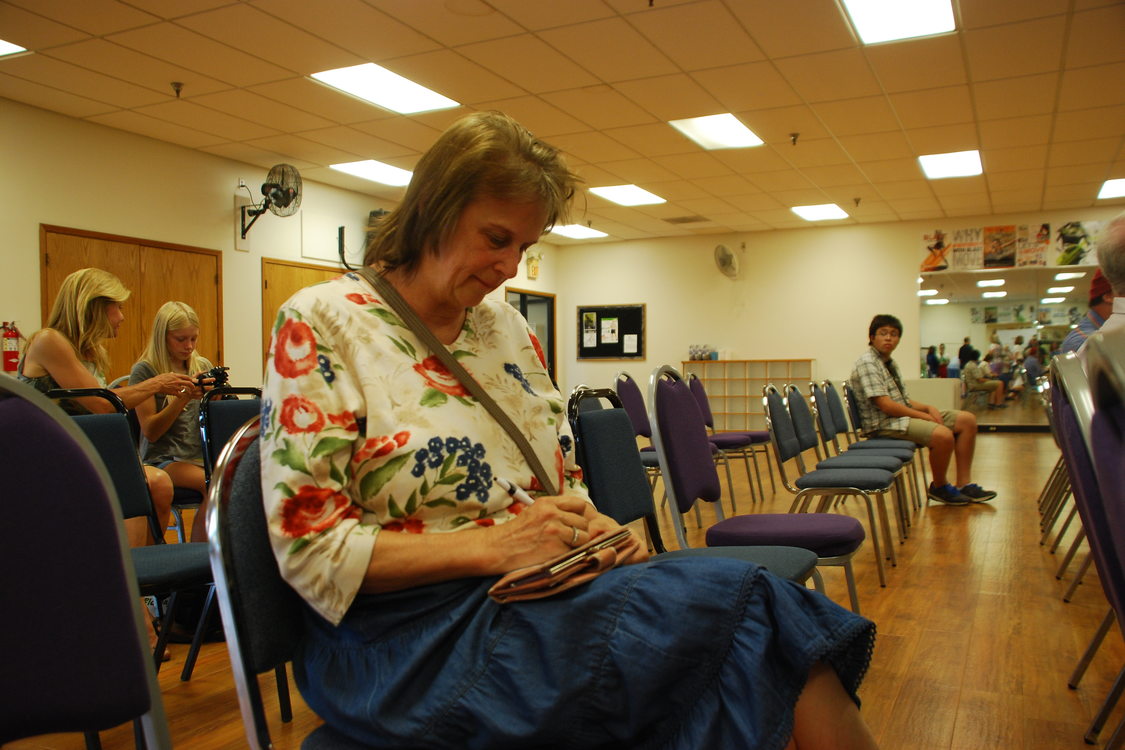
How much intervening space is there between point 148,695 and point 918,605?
2870mm

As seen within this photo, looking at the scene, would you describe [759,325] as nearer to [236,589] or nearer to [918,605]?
[918,605]

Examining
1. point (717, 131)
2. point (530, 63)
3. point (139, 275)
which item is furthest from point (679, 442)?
point (139, 275)

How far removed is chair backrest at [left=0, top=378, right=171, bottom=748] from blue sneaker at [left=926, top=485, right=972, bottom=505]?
529 cm

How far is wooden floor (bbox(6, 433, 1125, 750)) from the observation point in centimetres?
203

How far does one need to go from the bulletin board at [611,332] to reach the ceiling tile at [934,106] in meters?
5.95

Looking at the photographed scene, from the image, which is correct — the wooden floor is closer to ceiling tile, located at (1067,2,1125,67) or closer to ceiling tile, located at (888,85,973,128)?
ceiling tile, located at (1067,2,1125,67)

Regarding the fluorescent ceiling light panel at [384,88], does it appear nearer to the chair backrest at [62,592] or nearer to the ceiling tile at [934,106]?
the ceiling tile at [934,106]

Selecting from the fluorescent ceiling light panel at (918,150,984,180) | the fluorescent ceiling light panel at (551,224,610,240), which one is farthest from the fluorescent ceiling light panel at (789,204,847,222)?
the fluorescent ceiling light panel at (551,224,610,240)

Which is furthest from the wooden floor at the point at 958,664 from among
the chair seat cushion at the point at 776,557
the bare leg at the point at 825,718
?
the bare leg at the point at 825,718

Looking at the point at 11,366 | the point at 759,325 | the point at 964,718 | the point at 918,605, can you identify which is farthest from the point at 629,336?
the point at 964,718

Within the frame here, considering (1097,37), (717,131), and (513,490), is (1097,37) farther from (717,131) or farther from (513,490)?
(513,490)

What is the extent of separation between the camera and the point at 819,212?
32.1 feet

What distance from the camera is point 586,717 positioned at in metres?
0.88

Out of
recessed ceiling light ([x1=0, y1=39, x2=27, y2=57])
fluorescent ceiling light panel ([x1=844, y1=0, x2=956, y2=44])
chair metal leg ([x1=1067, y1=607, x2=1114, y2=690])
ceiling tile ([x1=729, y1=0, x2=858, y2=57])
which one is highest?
fluorescent ceiling light panel ([x1=844, y1=0, x2=956, y2=44])
